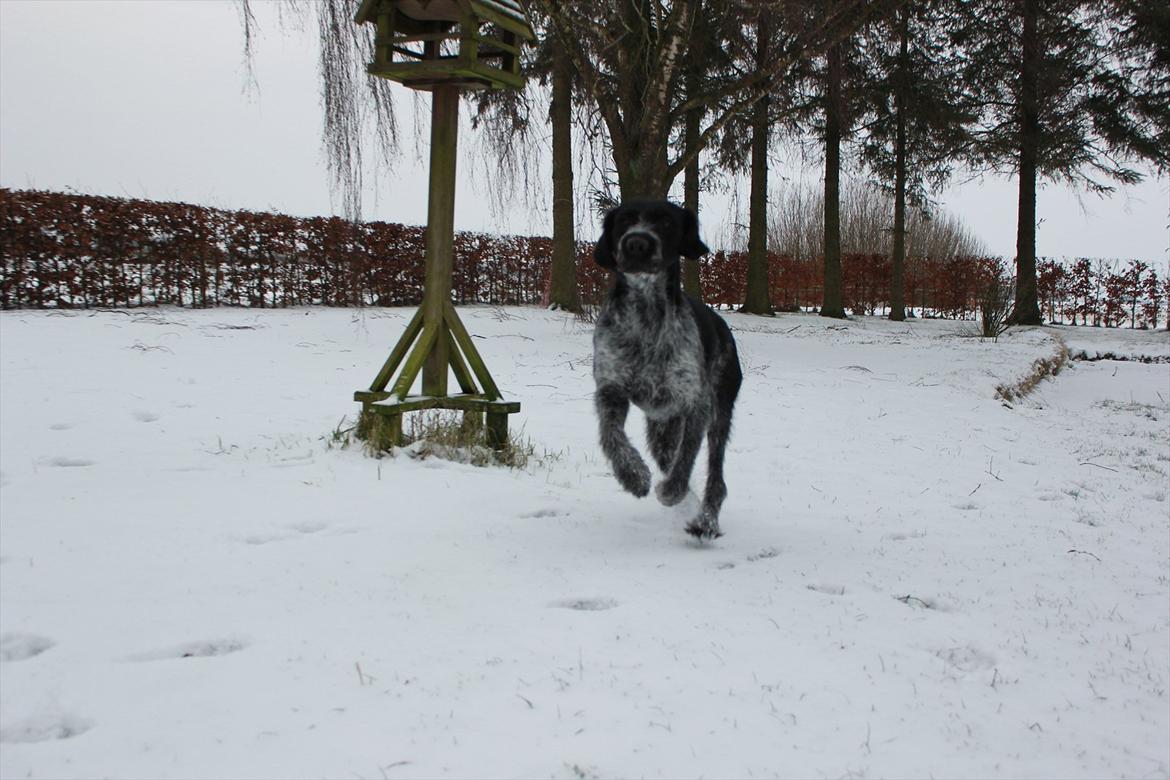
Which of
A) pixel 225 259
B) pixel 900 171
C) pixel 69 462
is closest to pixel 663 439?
pixel 69 462

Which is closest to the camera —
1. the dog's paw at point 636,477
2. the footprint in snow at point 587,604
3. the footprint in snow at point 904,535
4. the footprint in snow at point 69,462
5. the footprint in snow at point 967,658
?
the footprint in snow at point 967,658

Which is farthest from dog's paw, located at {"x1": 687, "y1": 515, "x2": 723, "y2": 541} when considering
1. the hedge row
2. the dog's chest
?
the hedge row

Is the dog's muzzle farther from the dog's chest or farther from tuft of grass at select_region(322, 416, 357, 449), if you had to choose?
tuft of grass at select_region(322, 416, 357, 449)

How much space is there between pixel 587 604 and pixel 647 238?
1.47 m

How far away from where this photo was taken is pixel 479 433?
5414mm

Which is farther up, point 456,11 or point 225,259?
point 456,11

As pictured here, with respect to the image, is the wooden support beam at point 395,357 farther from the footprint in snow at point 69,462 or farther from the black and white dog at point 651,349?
the black and white dog at point 651,349

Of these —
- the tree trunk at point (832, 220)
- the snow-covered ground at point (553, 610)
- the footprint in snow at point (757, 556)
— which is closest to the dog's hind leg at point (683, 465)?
the snow-covered ground at point (553, 610)

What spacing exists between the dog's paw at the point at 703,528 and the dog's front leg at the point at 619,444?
0.93 feet

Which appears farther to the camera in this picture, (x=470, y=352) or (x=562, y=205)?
(x=562, y=205)

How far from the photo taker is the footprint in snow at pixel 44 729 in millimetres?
2180

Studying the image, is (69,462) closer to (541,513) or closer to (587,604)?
(541,513)

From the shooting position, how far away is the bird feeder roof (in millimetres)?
5184

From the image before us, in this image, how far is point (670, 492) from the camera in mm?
3818
